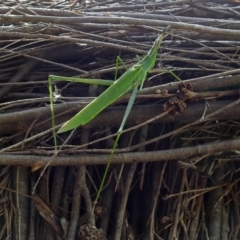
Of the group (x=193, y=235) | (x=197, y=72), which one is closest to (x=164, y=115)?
(x=197, y=72)

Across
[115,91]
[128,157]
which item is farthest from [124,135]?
[115,91]

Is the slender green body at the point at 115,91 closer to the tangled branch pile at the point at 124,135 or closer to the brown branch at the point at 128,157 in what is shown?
the tangled branch pile at the point at 124,135

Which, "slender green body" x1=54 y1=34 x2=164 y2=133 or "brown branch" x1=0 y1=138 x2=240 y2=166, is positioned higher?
"slender green body" x1=54 y1=34 x2=164 y2=133

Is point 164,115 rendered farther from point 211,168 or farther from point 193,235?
point 193,235

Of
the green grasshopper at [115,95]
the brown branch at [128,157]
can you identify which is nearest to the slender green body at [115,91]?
the green grasshopper at [115,95]

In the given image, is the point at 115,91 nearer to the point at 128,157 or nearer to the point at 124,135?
the point at 128,157

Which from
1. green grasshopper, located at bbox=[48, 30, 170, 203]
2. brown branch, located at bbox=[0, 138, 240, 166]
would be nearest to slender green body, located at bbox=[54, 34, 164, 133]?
green grasshopper, located at bbox=[48, 30, 170, 203]

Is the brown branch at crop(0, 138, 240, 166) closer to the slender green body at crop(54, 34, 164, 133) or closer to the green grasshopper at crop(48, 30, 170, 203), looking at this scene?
the green grasshopper at crop(48, 30, 170, 203)
